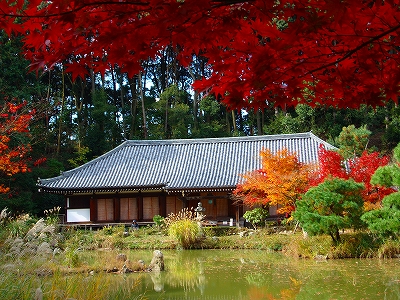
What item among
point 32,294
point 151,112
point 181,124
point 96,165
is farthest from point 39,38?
point 151,112

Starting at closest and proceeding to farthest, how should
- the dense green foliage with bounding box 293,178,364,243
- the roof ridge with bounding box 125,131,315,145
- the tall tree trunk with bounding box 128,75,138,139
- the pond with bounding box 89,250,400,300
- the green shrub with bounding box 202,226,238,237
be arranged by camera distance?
the pond with bounding box 89,250,400,300 < the dense green foliage with bounding box 293,178,364,243 < the green shrub with bounding box 202,226,238,237 < the roof ridge with bounding box 125,131,315,145 < the tall tree trunk with bounding box 128,75,138,139

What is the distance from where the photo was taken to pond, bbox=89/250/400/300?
300 inches

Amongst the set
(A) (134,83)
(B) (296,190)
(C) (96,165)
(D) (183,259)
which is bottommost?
(D) (183,259)

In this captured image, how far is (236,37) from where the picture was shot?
7.68 feet

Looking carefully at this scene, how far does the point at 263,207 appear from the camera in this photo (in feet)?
58.2

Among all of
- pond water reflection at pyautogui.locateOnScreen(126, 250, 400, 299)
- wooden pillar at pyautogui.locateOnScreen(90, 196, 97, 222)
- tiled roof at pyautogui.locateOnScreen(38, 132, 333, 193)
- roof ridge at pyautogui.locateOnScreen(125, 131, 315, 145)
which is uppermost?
roof ridge at pyautogui.locateOnScreen(125, 131, 315, 145)

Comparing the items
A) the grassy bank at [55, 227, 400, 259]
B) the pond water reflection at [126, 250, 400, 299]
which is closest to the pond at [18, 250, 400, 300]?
the pond water reflection at [126, 250, 400, 299]

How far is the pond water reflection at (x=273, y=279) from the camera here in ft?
25.1

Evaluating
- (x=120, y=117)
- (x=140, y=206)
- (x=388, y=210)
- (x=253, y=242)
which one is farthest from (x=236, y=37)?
(x=120, y=117)

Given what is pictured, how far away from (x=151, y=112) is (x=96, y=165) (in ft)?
28.6

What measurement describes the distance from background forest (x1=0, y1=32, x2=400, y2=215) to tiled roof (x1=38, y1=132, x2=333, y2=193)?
177cm

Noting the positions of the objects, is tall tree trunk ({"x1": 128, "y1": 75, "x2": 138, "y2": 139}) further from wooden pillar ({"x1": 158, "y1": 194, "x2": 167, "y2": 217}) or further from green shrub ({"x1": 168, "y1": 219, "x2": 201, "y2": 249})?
green shrub ({"x1": 168, "y1": 219, "x2": 201, "y2": 249})

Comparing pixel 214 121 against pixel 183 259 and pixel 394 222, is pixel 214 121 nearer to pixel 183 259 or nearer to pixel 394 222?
pixel 183 259

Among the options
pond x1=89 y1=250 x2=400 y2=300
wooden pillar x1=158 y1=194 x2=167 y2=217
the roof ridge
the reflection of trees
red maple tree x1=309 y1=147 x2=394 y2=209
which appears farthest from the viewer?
the roof ridge
